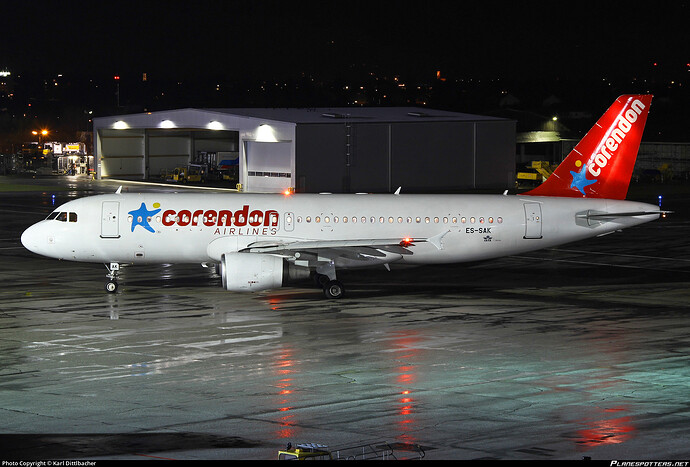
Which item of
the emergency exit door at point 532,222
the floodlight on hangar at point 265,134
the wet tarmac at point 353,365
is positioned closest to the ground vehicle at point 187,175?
the floodlight on hangar at point 265,134

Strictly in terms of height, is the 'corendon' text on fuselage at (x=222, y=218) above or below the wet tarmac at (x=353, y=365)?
above

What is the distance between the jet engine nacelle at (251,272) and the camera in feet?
132

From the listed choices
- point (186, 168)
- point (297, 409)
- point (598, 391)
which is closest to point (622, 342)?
point (598, 391)

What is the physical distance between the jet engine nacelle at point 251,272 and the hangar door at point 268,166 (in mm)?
64950

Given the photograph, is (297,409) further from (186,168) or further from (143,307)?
(186,168)

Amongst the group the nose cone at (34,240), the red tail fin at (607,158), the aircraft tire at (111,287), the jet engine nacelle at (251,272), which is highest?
the red tail fin at (607,158)

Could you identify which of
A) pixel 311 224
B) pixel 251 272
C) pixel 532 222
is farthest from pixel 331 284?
pixel 532 222

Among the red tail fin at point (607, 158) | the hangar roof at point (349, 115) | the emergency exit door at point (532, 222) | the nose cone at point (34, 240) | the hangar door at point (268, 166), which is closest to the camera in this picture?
the nose cone at point (34, 240)

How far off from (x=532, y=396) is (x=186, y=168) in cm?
10866

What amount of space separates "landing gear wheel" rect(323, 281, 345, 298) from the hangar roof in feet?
205

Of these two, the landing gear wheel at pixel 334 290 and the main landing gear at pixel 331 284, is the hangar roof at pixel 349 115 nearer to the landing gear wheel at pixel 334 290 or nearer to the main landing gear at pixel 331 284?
the main landing gear at pixel 331 284

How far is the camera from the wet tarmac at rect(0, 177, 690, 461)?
22000 millimetres

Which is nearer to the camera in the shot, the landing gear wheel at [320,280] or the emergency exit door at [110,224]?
the emergency exit door at [110,224]

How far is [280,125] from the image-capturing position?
104000 mm
